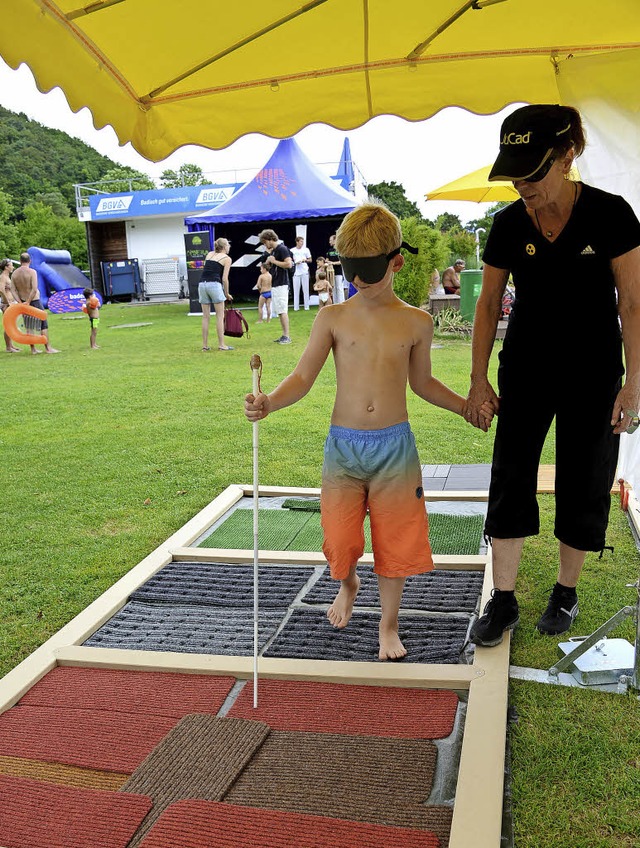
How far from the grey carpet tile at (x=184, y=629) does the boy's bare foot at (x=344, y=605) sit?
0.27 meters

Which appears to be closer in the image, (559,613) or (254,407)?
(254,407)

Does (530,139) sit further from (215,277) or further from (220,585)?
(215,277)

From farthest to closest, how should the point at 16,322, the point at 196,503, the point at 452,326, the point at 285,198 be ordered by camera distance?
the point at 285,198, the point at 452,326, the point at 16,322, the point at 196,503

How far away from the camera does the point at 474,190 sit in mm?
13852

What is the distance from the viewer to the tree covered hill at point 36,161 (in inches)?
2115

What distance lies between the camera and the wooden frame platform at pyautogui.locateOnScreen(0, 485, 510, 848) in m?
2.09

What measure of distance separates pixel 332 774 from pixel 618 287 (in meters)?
2.00

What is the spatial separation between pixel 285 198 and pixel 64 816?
19.3m

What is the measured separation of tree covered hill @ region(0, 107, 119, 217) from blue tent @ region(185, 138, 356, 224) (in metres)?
39.9

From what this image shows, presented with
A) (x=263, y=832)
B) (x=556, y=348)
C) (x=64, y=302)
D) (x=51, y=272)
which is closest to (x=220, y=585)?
(x=263, y=832)

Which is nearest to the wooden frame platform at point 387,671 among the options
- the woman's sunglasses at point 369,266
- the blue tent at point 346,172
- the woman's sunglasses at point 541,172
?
the woman's sunglasses at point 369,266

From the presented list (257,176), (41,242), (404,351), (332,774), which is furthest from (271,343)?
(41,242)

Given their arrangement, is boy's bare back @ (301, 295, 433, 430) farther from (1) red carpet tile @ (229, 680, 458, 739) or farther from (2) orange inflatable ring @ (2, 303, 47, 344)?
(2) orange inflatable ring @ (2, 303, 47, 344)

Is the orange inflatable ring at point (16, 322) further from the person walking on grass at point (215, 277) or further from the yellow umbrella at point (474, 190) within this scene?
the yellow umbrella at point (474, 190)
